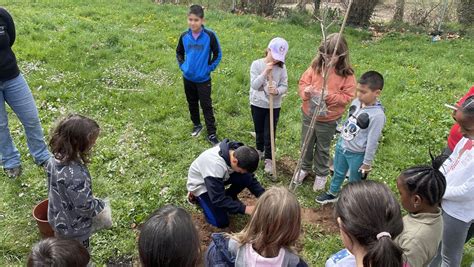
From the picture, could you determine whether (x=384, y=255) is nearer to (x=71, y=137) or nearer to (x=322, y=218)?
(x=71, y=137)

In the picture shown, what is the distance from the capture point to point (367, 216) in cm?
221

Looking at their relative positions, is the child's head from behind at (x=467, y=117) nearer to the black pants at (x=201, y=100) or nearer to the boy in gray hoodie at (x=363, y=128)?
the boy in gray hoodie at (x=363, y=128)

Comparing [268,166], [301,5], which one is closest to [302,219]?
[268,166]

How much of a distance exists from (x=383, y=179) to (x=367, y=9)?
932cm

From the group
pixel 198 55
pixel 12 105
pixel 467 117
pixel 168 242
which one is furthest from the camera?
pixel 198 55

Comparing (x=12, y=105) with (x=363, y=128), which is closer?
(x=363, y=128)

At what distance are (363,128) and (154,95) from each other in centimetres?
389

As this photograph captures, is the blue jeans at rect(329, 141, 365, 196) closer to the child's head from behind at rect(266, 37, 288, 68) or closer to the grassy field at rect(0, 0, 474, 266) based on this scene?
the grassy field at rect(0, 0, 474, 266)

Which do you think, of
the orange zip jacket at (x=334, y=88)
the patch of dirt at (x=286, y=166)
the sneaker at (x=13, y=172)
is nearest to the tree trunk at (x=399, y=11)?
the patch of dirt at (x=286, y=166)

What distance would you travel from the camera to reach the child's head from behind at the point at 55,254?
78.3 inches

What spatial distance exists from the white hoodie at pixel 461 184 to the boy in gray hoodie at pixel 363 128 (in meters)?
0.80

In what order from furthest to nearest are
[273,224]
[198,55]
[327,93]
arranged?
[198,55]
[327,93]
[273,224]

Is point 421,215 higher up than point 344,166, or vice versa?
point 421,215

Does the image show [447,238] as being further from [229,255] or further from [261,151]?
[261,151]
